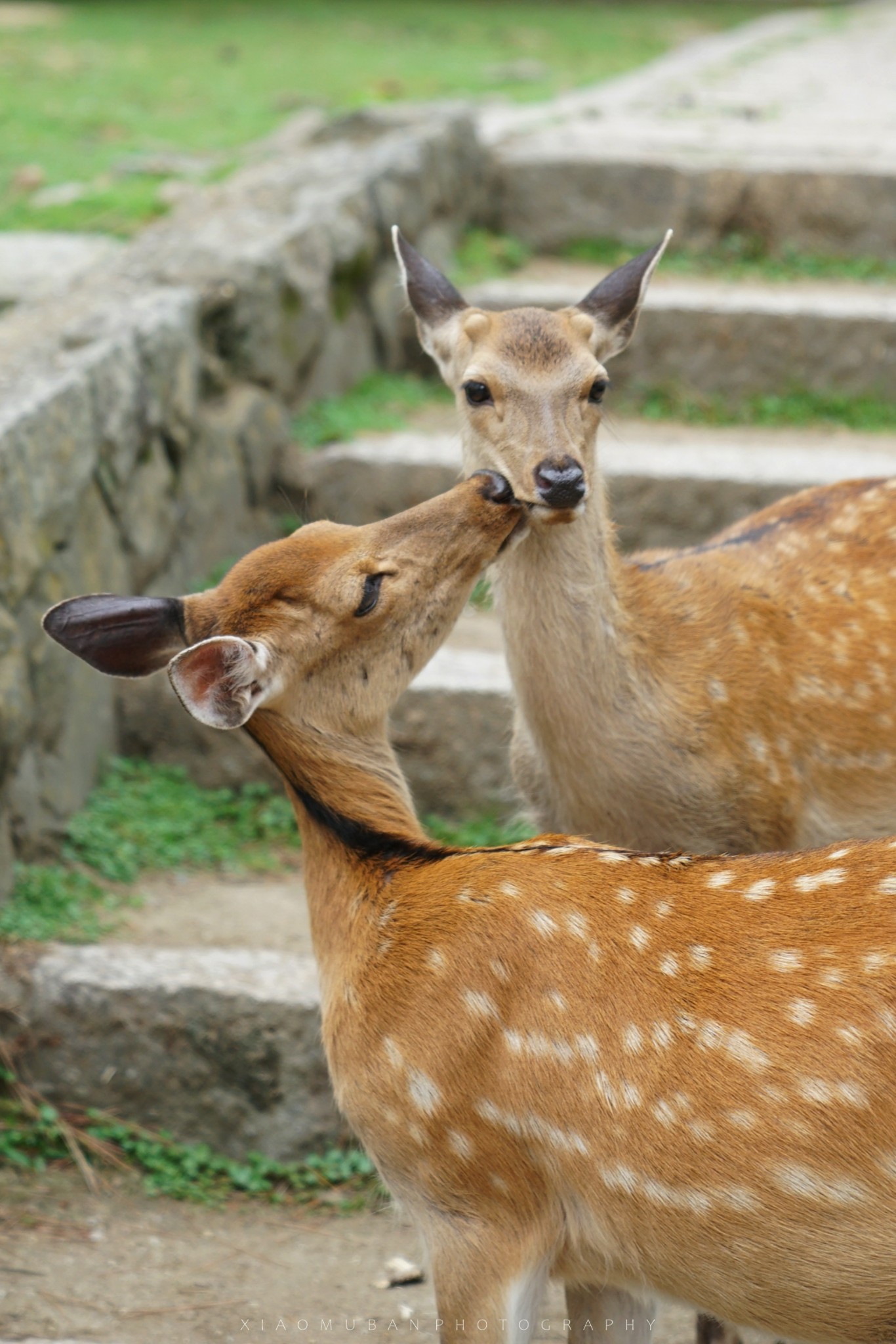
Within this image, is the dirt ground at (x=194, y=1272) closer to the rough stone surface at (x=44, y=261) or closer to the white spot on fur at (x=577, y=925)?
the white spot on fur at (x=577, y=925)

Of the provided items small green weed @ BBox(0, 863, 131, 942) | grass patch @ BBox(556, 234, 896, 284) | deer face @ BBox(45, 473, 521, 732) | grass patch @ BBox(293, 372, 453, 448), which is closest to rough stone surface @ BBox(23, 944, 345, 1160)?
small green weed @ BBox(0, 863, 131, 942)

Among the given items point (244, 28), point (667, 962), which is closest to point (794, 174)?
point (667, 962)

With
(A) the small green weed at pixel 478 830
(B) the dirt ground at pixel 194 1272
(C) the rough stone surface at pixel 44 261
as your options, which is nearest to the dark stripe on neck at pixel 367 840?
(B) the dirt ground at pixel 194 1272

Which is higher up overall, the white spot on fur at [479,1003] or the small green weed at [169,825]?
the white spot on fur at [479,1003]

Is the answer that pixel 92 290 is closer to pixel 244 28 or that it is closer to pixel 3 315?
pixel 3 315

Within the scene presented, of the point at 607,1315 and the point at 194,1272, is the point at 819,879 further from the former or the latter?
the point at 194,1272

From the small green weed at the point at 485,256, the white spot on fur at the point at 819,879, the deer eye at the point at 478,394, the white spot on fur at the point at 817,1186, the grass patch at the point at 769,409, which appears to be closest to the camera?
the white spot on fur at the point at 817,1186

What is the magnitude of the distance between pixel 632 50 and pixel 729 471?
31.9ft

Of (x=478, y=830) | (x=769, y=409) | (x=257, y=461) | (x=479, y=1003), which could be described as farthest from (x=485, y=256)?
(x=479, y=1003)

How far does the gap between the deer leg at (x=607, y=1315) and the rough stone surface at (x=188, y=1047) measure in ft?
3.87

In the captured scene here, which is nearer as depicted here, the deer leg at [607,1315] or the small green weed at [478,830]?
the deer leg at [607,1315]

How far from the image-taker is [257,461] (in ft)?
21.0

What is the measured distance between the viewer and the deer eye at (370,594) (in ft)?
11.1

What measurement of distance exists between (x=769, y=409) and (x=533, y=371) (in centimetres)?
323
